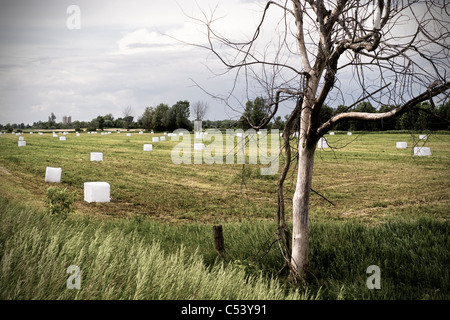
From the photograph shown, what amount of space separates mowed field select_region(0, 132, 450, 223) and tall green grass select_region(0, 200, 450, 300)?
133 cm

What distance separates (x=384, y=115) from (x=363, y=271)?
105 inches

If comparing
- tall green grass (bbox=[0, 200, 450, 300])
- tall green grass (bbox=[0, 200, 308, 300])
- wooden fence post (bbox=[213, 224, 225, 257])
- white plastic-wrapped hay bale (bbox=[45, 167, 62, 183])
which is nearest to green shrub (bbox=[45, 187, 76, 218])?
tall green grass (bbox=[0, 200, 450, 300])

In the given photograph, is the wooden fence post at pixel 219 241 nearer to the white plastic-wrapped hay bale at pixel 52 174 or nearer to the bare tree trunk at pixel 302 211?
→ the bare tree trunk at pixel 302 211

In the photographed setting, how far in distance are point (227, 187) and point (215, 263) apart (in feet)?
31.1

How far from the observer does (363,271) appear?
20.4 feet

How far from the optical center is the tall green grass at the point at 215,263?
4.36 m

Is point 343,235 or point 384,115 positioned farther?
point 343,235

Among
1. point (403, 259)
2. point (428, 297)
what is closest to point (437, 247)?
point (403, 259)

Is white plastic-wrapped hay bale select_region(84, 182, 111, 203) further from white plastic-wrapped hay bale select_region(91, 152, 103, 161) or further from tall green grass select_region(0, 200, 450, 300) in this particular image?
white plastic-wrapped hay bale select_region(91, 152, 103, 161)

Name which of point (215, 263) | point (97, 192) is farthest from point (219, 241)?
point (97, 192)

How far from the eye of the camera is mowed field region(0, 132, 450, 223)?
11.7 m

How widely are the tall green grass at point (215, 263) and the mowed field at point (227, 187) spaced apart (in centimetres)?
133
